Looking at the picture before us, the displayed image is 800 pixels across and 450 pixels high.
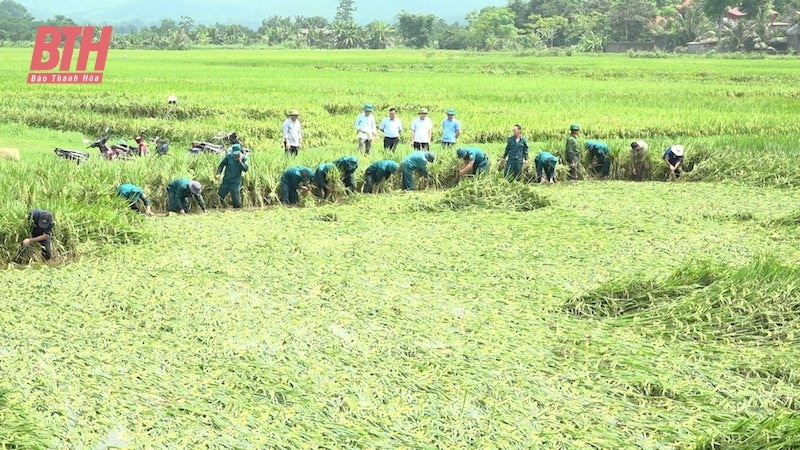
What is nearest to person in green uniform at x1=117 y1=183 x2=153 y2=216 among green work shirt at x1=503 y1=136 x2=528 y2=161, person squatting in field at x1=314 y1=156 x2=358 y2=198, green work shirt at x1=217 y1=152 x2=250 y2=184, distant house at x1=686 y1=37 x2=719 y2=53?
green work shirt at x1=217 y1=152 x2=250 y2=184

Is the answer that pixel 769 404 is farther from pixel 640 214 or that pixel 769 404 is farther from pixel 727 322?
pixel 640 214

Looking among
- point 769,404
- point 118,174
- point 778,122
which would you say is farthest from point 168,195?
point 778,122

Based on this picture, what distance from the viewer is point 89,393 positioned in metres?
Result: 4.76

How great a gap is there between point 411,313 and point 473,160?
6.10 m

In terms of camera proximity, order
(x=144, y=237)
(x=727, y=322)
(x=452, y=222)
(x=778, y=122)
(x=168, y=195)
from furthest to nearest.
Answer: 1. (x=778, y=122)
2. (x=168, y=195)
3. (x=452, y=222)
4. (x=144, y=237)
5. (x=727, y=322)

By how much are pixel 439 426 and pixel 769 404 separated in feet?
6.18

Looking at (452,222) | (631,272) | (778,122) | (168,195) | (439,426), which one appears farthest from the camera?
(778,122)

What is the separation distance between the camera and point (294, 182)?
11.0m

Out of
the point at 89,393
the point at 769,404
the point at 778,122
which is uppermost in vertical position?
the point at 778,122

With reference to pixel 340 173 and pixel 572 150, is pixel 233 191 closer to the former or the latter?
pixel 340 173

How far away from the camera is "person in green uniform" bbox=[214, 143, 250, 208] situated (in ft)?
34.2

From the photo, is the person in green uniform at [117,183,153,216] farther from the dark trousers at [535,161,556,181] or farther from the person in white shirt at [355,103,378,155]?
the dark trousers at [535,161,556,181]

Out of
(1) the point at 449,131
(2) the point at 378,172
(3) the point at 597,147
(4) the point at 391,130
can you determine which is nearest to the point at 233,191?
(2) the point at 378,172

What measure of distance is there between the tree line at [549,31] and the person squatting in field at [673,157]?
168 feet
